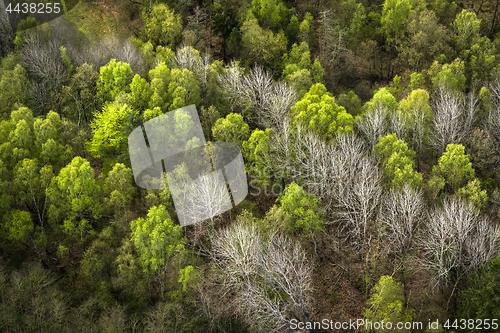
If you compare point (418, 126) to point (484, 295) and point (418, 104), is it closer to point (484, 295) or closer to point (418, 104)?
point (418, 104)

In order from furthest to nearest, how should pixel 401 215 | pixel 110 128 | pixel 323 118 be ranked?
pixel 110 128 → pixel 323 118 → pixel 401 215

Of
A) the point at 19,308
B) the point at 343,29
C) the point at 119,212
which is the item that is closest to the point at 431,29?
the point at 343,29

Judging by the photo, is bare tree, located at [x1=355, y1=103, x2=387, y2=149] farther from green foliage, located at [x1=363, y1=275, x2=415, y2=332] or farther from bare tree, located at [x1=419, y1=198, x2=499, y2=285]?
green foliage, located at [x1=363, y1=275, x2=415, y2=332]

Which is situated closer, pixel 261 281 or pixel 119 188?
pixel 261 281

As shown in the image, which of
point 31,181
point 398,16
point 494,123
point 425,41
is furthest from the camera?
point 398,16

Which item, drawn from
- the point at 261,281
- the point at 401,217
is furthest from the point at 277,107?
the point at 261,281

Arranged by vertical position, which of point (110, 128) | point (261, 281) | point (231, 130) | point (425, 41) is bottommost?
point (261, 281)

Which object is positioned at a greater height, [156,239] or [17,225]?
[17,225]

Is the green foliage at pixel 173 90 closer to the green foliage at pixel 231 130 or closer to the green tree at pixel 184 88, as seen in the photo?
the green tree at pixel 184 88
